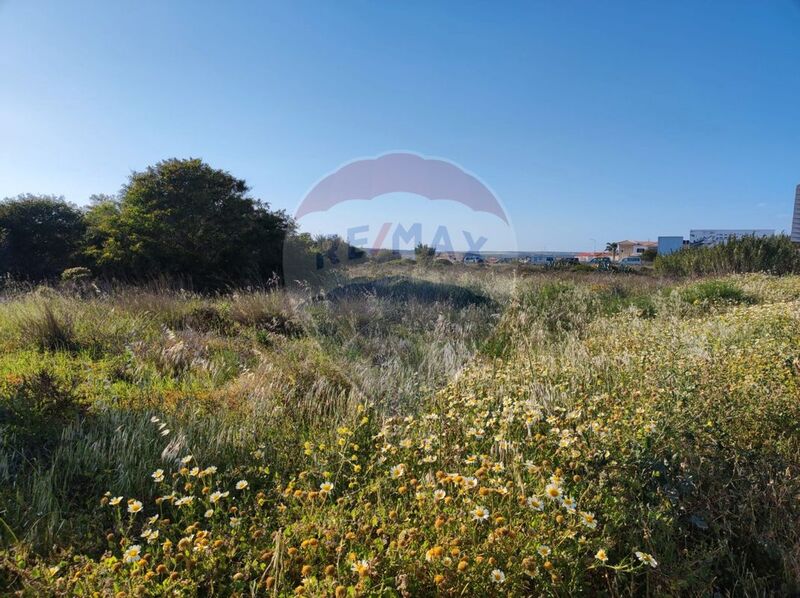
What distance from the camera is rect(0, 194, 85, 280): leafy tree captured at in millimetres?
11812

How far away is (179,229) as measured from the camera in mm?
10844

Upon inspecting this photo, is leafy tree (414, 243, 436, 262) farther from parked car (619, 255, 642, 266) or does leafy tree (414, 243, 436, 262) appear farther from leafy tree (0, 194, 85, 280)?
parked car (619, 255, 642, 266)

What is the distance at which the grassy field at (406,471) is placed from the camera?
1475mm

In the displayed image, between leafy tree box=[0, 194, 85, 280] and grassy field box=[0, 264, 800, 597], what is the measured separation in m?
9.61

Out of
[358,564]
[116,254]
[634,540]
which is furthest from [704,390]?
[116,254]

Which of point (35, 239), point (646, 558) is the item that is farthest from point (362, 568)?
point (35, 239)

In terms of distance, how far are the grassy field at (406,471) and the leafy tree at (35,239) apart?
378 inches

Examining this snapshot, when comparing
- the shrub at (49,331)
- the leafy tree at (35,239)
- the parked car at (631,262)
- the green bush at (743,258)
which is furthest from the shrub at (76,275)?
the parked car at (631,262)

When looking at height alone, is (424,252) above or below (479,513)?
above

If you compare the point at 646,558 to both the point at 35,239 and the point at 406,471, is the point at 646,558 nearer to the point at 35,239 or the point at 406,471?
the point at 406,471

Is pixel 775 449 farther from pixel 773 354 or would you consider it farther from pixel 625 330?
pixel 625 330

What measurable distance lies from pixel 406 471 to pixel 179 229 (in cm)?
1061

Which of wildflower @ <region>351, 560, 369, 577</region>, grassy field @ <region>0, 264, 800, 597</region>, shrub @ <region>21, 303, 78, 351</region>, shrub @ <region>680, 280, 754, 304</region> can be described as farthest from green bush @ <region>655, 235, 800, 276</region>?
shrub @ <region>21, 303, 78, 351</region>

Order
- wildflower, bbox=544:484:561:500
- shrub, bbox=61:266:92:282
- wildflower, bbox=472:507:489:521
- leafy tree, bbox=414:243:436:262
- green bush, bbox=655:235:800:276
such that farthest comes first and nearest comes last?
leafy tree, bbox=414:243:436:262 → green bush, bbox=655:235:800:276 → shrub, bbox=61:266:92:282 → wildflower, bbox=544:484:561:500 → wildflower, bbox=472:507:489:521
